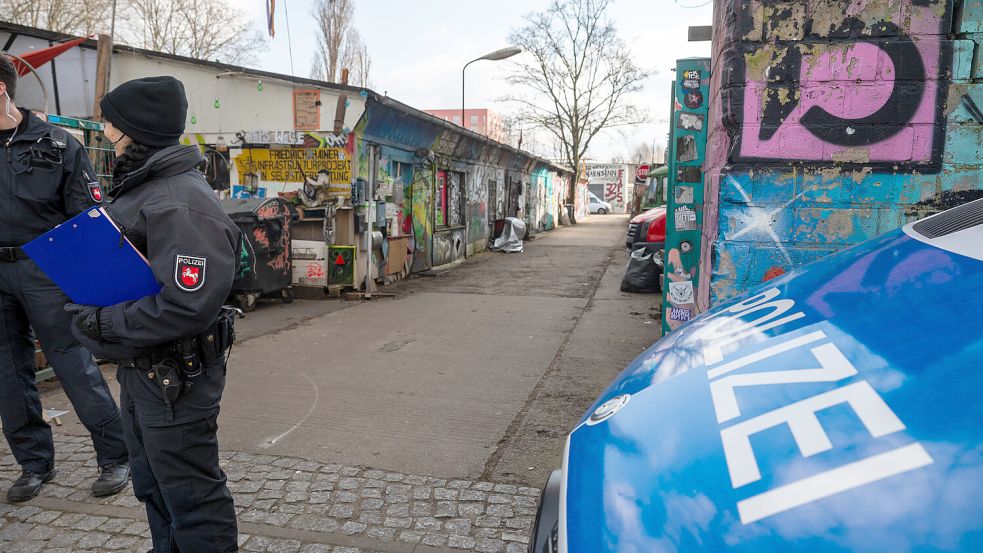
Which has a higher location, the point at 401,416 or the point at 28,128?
the point at 28,128

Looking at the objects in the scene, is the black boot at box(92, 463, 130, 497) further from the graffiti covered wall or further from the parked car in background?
the parked car in background

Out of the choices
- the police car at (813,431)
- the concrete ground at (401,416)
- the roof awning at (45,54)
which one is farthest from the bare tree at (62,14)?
the police car at (813,431)

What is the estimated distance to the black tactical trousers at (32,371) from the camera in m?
3.19

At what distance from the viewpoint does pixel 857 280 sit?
1.76 m

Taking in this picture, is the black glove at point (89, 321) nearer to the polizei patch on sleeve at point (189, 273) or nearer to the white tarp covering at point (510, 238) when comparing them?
the polizei patch on sleeve at point (189, 273)

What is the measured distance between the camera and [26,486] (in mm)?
3283

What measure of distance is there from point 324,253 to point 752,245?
7.12 metres

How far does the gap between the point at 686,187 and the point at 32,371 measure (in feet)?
15.7

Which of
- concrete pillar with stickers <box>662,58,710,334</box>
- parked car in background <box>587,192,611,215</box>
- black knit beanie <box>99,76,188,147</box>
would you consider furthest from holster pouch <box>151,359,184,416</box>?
parked car in background <box>587,192,611,215</box>

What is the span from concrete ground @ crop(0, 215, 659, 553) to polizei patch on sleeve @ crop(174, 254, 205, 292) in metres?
1.38

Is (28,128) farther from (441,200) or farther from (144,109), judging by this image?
(441,200)

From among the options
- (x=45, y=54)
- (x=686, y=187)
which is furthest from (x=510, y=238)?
(x=686, y=187)

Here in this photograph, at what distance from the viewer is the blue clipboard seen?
2104mm

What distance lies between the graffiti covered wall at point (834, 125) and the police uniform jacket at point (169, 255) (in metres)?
3.12
